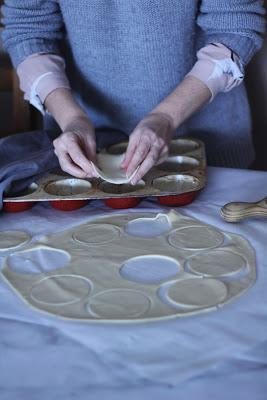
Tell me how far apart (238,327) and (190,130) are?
2.22 feet

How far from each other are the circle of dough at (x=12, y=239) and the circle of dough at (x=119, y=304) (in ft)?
0.60

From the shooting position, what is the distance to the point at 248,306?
0.61m

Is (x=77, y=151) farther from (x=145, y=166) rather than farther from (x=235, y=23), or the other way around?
(x=235, y=23)

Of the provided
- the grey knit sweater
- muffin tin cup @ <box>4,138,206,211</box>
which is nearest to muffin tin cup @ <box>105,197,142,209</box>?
muffin tin cup @ <box>4,138,206,211</box>

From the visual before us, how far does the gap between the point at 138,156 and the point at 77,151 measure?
91 millimetres

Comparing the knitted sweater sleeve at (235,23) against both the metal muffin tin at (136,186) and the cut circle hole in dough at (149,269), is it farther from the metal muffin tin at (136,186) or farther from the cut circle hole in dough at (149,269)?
the cut circle hole in dough at (149,269)

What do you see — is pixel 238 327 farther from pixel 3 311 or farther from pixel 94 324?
pixel 3 311

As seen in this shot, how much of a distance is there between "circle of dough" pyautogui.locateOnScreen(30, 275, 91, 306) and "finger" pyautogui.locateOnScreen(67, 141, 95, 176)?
21 centimetres

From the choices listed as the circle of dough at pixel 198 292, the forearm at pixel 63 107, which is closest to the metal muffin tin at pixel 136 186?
the forearm at pixel 63 107

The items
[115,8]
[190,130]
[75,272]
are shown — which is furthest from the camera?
[190,130]

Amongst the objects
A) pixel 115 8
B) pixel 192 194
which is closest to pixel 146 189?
pixel 192 194

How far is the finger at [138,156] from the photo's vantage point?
851 millimetres

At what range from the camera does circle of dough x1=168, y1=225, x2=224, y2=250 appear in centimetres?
75

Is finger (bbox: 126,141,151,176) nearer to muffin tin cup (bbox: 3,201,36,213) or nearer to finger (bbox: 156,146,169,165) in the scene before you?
finger (bbox: 156,146,169,165)
